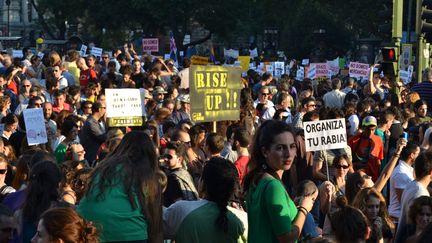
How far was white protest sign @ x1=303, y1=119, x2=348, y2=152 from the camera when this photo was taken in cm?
1205

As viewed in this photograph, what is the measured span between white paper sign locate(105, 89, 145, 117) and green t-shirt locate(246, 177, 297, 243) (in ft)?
26.8

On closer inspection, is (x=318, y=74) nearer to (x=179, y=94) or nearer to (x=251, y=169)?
(x=179, y=94)

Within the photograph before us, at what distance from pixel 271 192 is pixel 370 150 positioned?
7.55 metres

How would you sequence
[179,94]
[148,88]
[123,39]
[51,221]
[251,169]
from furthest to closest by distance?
[123,39] < [148,88] < [179,94] < [251,169] < [51,221]

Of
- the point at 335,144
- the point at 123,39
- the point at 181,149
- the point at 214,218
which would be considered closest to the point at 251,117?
the point at 335,144

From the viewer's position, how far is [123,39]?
75.6 metres

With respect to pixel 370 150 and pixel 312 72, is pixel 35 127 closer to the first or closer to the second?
pixel 370 150

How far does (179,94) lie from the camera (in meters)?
19.2

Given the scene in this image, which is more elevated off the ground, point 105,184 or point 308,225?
point 105,184

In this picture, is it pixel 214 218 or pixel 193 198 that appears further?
pixel 193 198

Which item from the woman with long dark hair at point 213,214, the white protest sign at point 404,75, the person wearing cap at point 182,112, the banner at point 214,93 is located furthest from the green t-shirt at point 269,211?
the white protest sign at point 404,75

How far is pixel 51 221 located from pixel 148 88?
1501 cm

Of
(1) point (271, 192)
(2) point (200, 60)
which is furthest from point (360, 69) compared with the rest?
(1) point (271, 192)

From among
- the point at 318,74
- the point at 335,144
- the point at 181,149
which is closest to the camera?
the point at 181,149
